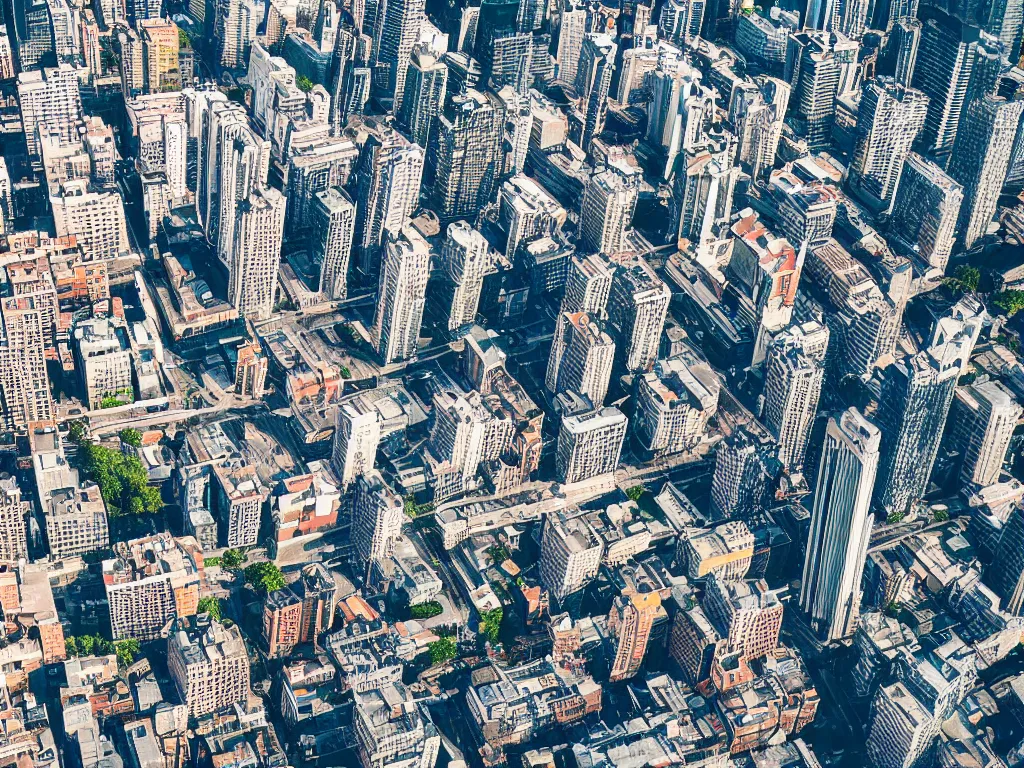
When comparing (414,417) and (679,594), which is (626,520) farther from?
(414,417)

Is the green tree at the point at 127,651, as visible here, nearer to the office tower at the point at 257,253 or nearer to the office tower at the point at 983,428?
the office tower at the point at 257,253

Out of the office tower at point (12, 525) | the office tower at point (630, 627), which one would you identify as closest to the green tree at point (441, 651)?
the office tower at point (630, 627)

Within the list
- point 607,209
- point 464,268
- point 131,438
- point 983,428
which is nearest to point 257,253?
point 464,268

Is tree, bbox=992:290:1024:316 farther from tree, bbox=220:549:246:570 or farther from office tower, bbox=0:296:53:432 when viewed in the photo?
office tower, bbox=0:296:53:432

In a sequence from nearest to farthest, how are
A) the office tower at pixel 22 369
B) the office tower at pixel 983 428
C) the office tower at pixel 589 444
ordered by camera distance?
the office tower at pixel 22 369
the office tower at pixel 589 444
the office tower at pixel 983 428

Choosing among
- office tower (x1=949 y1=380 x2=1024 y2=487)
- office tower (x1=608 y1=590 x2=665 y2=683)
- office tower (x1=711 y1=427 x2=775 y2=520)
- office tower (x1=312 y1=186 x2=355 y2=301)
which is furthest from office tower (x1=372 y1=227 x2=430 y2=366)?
office tower (x1=949 y1=380 x2=1024 y2=487)

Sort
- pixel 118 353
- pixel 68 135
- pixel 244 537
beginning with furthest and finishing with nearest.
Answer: pixel 68 135, pixel 118 353, pixel 244 537

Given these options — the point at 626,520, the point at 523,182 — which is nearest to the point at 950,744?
the point at 626,520
